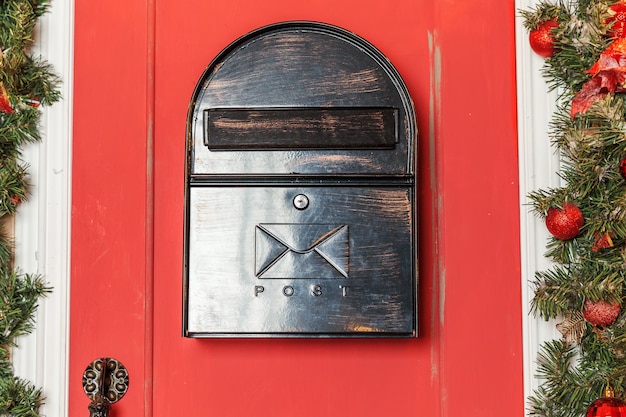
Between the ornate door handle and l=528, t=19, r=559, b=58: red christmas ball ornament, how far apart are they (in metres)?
1.04

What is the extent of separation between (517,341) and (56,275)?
0.94m

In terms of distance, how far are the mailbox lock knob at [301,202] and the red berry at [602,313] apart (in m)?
0.56

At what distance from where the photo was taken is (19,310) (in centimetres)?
143

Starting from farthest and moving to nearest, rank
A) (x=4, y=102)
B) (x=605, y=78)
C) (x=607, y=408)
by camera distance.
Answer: (x=4, y=102), (x=605, y=78), (x=607, y=408)

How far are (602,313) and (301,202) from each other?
0.59 metres

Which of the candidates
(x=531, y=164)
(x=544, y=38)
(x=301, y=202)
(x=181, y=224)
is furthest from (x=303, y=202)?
(x=544, y=38)

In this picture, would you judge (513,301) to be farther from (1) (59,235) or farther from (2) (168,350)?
(1) (59,235)

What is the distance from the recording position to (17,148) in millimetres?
1489

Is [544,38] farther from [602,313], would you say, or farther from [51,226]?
[51,226]

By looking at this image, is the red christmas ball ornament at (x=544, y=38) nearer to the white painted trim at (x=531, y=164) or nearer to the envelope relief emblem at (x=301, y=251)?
the white painted trim at (x=531, y=164)

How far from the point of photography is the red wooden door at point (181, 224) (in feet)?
4.76

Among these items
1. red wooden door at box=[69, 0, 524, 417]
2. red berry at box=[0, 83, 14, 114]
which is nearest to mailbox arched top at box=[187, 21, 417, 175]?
red wooden door at box=[69, 0, 524, 417]

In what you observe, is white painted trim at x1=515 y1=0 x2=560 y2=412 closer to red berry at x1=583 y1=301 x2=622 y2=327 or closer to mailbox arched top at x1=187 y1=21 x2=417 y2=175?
red berry at x1=583 y1=301 x2=622 y2=327

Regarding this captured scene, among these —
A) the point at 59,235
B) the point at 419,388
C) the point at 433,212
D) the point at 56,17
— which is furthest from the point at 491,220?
the point at 56,17
